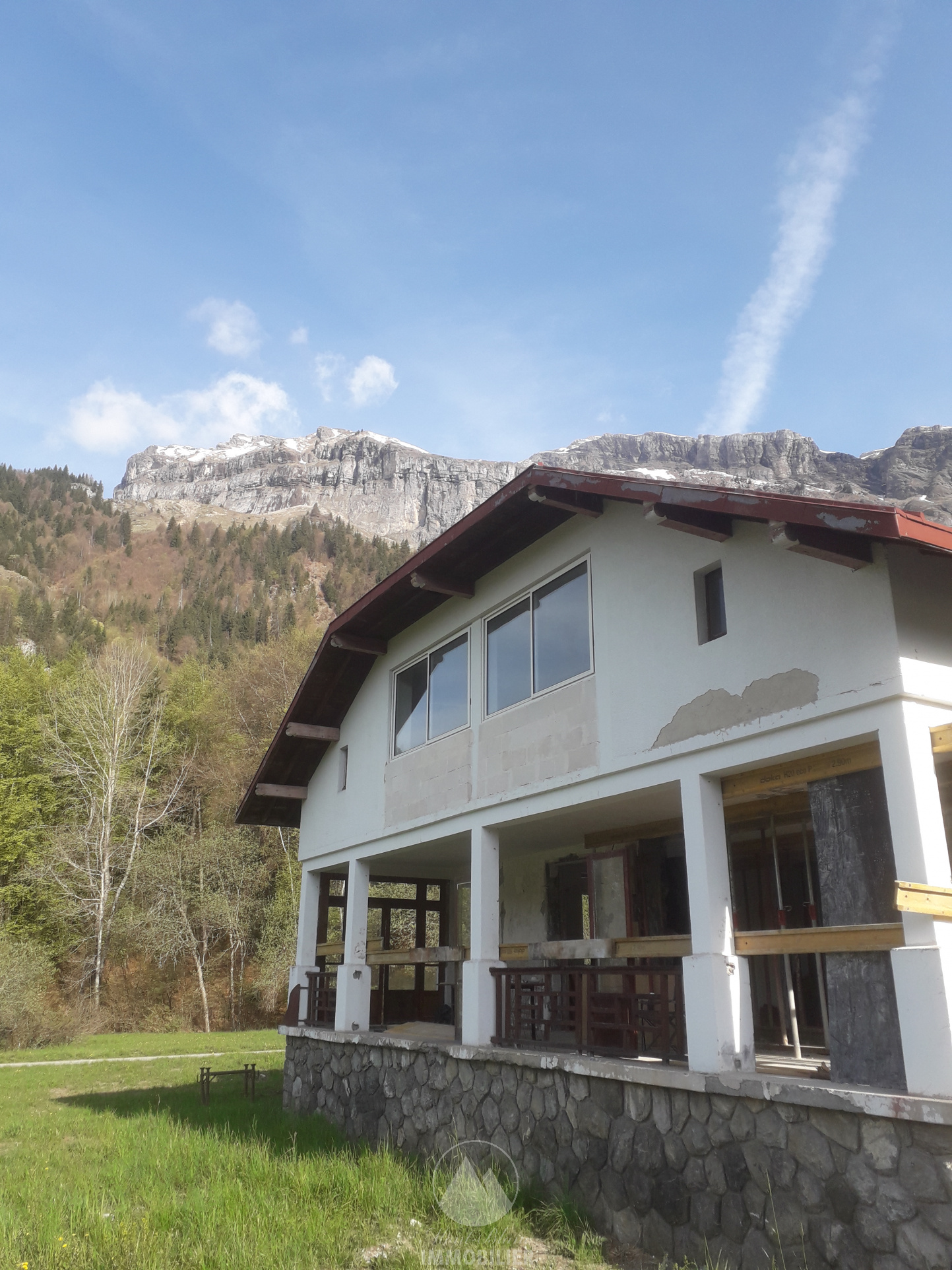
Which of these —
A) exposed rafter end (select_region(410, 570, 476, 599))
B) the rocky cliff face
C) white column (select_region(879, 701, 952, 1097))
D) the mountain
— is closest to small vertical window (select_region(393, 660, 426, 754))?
exposed rafter end (select_region(410, 570, 476, 599))

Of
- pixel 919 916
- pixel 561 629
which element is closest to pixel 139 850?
pixel 561 629

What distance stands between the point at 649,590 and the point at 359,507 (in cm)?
17360

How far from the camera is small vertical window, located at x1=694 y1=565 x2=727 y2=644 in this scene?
7784 millimetres

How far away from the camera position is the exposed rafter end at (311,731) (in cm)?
1439

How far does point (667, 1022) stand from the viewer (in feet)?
24.6

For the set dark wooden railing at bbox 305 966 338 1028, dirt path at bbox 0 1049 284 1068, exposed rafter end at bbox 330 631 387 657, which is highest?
exposed rafter end at bbox 330 631 387 657

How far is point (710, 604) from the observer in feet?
26.0

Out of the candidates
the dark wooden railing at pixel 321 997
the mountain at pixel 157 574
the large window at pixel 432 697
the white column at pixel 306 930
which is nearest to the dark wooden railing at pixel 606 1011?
the large window at pixel 432 697

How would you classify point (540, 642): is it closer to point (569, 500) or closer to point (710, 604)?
point (569, 500)

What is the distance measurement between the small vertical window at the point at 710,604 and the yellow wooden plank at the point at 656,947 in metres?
2.44

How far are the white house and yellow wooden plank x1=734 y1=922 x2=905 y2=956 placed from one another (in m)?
0.02

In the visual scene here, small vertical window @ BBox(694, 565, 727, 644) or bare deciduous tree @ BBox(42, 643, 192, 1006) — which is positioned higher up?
bare deciduous tree @ BBox(42, 643, 192, 1006)

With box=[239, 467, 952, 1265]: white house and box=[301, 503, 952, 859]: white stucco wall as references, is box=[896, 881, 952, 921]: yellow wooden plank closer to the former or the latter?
box=[239, 467, 952, 1265]: white house

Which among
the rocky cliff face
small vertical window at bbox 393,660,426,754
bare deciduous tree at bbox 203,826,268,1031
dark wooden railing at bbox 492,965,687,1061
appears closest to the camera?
dark wooden railing at bbox 492,965,687,1061
